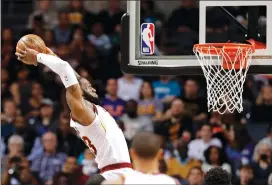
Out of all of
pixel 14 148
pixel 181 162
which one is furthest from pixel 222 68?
pixel 14 148

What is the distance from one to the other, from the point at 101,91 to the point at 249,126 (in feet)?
7.74

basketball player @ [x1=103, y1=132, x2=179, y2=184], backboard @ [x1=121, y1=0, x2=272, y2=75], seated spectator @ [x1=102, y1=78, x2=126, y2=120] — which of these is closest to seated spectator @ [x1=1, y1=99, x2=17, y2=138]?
seated spectator @ [x1=102, y1=78, x2=126, y2=120]

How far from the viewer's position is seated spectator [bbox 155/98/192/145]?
10391 mm

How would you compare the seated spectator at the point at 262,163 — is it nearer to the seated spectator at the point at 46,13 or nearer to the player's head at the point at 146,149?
the seated spectator at the point at 46,13

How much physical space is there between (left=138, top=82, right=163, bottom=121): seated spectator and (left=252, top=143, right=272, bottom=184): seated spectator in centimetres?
159

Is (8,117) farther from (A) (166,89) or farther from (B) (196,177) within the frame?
(B) (196,177)

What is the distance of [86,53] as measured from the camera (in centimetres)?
1180

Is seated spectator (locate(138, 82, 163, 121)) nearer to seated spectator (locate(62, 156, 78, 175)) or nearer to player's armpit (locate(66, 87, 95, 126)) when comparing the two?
seated spectator (locate(62, 156, 78, 175))

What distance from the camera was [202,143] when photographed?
1006cm

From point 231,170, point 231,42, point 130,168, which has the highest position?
point 231,42

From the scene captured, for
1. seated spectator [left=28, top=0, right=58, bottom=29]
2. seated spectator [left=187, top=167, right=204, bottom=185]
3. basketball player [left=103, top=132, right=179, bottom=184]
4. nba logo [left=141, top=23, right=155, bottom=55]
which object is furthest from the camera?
seated spectator [left=28, top=0, right=58, bottom=29]

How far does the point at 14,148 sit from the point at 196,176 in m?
2.86

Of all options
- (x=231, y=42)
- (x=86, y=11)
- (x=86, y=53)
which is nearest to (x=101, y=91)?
(x=86, y=53)

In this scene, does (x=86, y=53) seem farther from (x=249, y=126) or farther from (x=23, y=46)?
(x=23, y=46)
